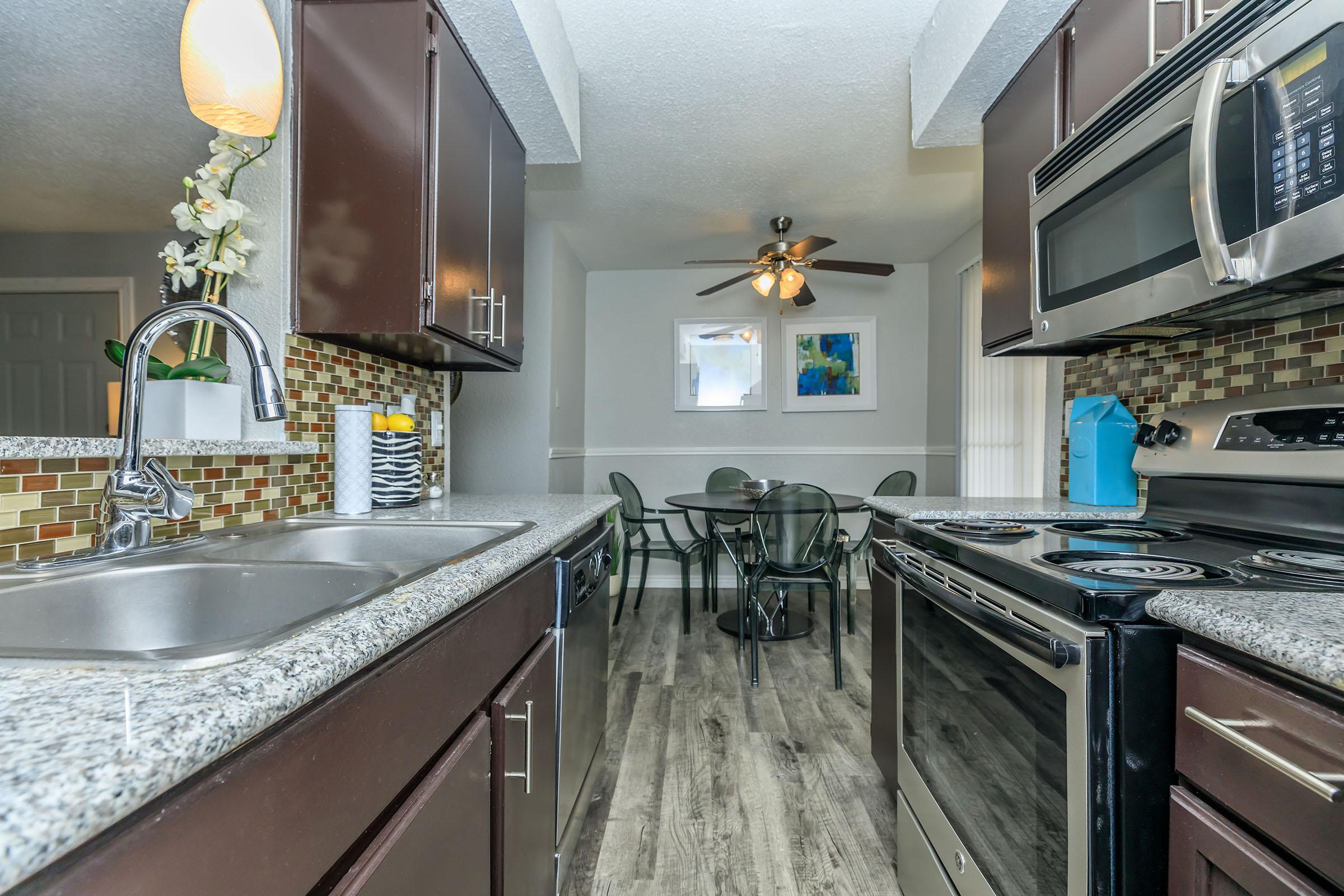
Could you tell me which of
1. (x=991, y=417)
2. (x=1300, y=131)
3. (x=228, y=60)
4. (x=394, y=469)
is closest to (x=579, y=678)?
(x=394, y=469)

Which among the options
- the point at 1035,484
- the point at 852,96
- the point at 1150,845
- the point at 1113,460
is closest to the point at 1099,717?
the point at 1150,845

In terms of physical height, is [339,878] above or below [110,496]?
below

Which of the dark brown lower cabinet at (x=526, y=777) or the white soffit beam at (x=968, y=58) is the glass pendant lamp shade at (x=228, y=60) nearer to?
the dark brown lower cabinet at (x=526, y=777)

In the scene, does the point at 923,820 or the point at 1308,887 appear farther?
the point at 923,820

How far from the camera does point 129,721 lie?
1.23ft

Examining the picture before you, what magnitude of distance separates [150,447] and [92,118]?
45.4 inches

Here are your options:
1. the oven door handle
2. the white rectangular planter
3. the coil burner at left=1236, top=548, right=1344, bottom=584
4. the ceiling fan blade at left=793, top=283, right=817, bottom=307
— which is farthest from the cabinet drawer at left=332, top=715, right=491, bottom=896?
the ceiling fan blade at left=793, top=283, right=817, bottom=307

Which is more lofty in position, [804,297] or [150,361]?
[804,297]

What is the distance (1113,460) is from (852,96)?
1591 millimetres

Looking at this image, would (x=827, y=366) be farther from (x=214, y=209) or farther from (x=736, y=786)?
(x=214, y=209)

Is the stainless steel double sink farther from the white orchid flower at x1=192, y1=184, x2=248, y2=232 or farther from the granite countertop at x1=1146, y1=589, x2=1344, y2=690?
the granite countertop at x1=1146, y1=589, x2=1344, y2=690

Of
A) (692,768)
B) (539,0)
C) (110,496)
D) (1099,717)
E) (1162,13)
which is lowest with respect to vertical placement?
(692,768)

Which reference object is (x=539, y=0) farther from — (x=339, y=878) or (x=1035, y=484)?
(x=1035, y=484)

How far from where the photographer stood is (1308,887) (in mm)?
545
